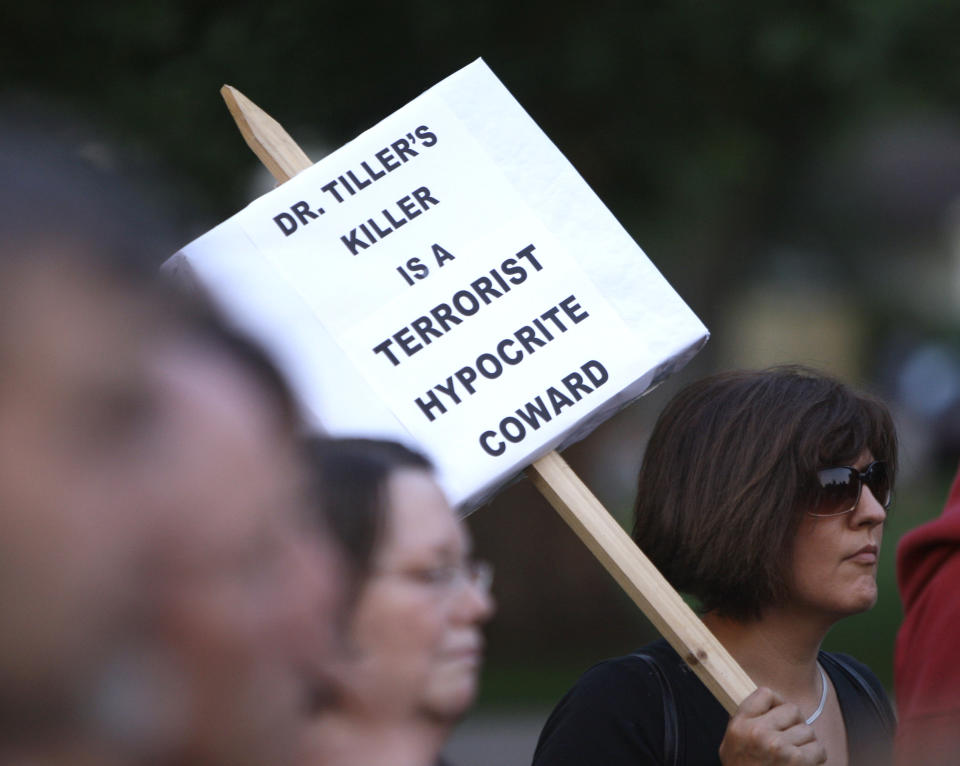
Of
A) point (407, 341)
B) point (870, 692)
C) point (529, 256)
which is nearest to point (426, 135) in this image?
point (529, 256)

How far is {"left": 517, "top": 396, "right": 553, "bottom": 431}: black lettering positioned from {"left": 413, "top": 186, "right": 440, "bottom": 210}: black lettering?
38 centimetres

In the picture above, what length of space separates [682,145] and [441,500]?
19.5ft

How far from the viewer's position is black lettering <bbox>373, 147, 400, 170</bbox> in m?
2.34

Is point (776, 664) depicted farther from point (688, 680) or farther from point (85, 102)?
point (85, 102)

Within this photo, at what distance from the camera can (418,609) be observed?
1688 mm

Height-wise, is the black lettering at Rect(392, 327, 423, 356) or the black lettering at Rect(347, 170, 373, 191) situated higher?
the black lettering at Rect(347, 170, 373, 191)

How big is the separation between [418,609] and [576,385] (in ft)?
2.24

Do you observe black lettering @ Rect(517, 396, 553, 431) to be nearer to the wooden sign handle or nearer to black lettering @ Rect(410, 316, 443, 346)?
the wooden sign handle

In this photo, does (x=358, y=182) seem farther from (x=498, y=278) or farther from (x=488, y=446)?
(x=488, y=446)

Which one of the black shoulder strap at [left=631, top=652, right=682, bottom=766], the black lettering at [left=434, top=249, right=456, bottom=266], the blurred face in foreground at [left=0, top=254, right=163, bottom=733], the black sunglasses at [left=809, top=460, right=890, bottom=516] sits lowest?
the black shoulder strap at [left=631, top=652, right=682, bottom=766]

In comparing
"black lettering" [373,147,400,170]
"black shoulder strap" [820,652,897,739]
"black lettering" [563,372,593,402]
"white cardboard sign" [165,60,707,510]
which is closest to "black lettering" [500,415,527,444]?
"white cardboard sign" [165,60,707,510]

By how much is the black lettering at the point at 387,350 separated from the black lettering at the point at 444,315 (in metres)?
0.09

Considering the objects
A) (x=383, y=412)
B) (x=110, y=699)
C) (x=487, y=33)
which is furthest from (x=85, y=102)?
(x=110, y=699)

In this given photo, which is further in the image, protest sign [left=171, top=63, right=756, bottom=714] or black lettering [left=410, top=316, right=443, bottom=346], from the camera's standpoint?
black lettering [left=410, top=316, right=443, bottom=346]
